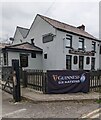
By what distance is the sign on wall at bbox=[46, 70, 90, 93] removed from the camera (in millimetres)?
8453

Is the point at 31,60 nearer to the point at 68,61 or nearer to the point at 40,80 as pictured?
the point at 68,61

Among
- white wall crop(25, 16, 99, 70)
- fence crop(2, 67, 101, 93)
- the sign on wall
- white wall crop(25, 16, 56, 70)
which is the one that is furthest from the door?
the sign on wall

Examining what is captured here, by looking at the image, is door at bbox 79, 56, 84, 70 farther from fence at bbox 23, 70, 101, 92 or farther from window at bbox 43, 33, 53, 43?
fence at bbox 23, 70, 101, 92

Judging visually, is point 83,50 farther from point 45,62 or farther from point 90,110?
point 90,110

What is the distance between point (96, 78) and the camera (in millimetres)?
9672

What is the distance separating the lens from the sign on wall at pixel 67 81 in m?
8.45

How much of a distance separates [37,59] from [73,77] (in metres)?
11.8

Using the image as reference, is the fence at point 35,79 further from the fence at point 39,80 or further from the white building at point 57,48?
the white building at point 57,48

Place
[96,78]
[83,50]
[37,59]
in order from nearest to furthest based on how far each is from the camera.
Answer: [96,78] → [37,59] → [83,50]

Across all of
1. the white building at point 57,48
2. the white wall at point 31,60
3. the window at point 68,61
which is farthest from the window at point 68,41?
the white wall at point 31,60

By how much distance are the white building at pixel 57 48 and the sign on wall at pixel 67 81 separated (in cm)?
968

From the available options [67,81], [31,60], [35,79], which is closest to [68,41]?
[31,60]

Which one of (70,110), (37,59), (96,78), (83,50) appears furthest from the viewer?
(83,50)

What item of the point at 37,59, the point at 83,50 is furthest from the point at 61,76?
the point at 83,50
